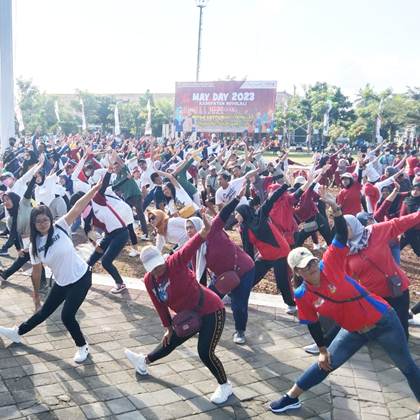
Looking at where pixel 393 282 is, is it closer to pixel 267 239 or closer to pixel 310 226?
pixel 267 239

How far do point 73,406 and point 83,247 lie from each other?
593 centimetres

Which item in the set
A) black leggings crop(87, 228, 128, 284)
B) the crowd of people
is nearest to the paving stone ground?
the crowd of people

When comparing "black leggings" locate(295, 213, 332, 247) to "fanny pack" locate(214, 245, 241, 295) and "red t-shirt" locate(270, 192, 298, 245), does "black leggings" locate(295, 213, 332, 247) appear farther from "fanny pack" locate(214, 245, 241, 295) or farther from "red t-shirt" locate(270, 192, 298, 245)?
"fanny pack" locate(214, 245, 241, 295)

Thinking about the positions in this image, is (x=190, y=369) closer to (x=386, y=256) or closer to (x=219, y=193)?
(x=386, y=256)

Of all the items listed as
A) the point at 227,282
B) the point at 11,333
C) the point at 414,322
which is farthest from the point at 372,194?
the point at 11,333

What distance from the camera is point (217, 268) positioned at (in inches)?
216

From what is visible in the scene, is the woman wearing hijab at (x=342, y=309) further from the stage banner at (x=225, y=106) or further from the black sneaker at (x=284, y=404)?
the stage banner at (x=225, y=106)

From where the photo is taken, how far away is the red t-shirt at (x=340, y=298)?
3.93m

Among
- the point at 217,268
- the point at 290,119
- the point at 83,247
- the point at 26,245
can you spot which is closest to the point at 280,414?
the point at 217,268

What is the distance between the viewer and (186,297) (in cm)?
427

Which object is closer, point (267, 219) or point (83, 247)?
point (267, 219)

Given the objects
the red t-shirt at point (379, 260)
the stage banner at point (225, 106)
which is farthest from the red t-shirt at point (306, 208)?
the stage banner at point (225, 106)

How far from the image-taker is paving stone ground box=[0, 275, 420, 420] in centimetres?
433

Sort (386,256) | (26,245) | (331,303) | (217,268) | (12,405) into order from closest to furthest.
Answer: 1. (331,303)
2. (12,405)
3. (386,256)
4. (217,268)
5. (26,245)
